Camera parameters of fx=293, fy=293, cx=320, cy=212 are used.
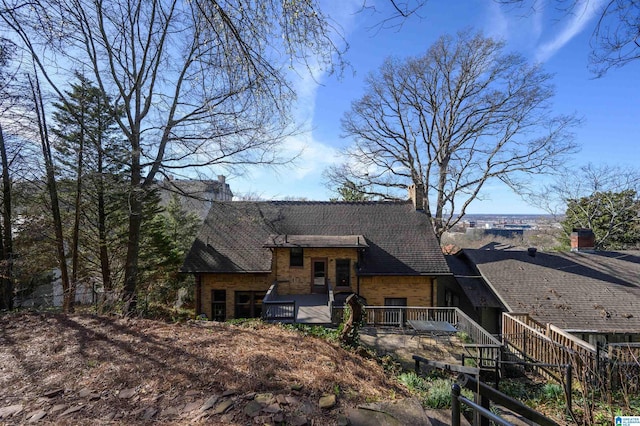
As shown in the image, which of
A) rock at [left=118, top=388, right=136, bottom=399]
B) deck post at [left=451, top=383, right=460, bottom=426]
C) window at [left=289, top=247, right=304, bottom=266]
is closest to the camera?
deck post at [left=451, top=383, right=460, bottom=426]

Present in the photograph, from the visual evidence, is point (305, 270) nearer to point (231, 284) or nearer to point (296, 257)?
point (296, 257)

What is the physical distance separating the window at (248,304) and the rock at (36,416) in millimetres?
10887

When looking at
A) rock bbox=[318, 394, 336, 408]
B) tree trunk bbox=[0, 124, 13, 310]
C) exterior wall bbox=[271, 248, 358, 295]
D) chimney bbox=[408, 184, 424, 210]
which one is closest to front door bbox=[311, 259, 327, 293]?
exterior wall bbox=[271, 248, 358, 295]

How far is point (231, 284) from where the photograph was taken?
45.8ft

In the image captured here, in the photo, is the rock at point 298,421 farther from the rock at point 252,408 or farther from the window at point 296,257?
the window at point 296,257

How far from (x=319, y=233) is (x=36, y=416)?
13.2m

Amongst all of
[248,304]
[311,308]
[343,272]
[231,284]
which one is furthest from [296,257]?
[231,284]

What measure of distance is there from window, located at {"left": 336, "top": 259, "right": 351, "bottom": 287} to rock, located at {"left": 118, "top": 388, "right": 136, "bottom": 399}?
1102cm

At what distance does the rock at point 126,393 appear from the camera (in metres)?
3.46

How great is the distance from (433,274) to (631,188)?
67.0 feet

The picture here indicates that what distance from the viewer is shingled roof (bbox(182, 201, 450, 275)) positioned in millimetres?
14047

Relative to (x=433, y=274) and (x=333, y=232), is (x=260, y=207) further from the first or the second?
(x=433, y=274)

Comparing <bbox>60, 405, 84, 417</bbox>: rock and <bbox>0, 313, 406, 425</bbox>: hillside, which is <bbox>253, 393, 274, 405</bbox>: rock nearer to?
<bbox>0, 313, 406, 425</bbox>: hillside

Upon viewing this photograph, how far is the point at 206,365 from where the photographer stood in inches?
167
